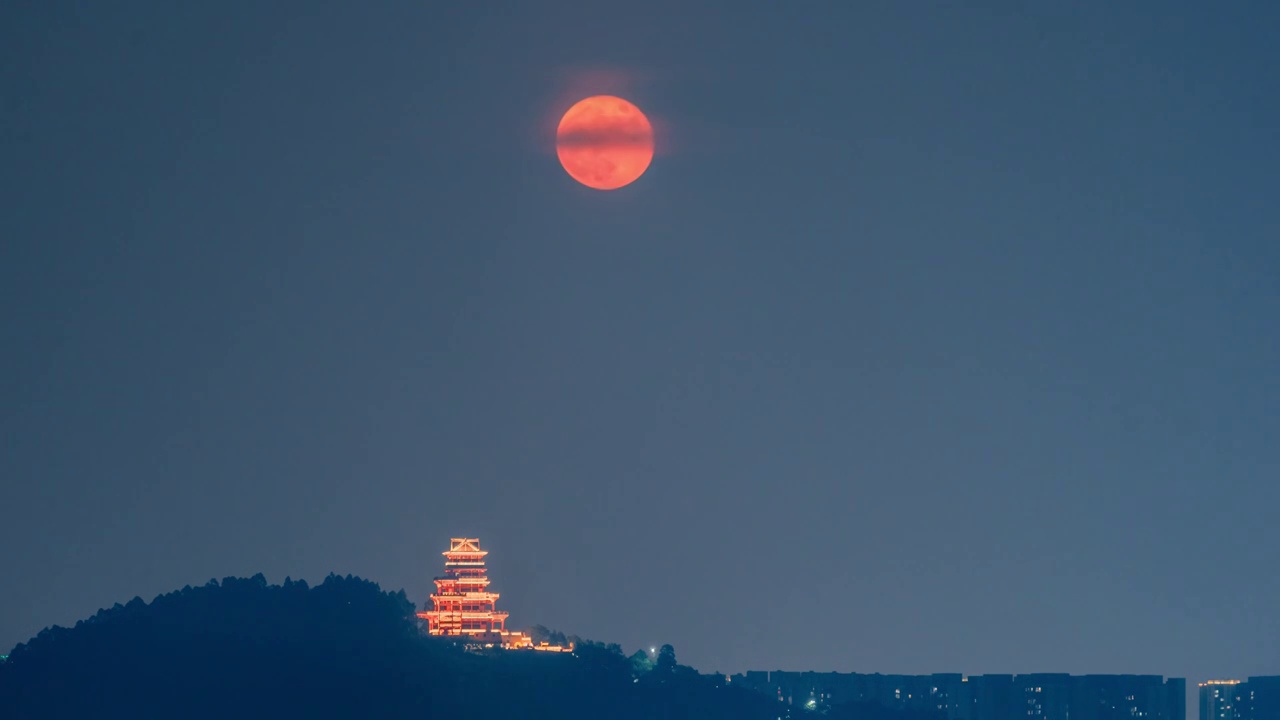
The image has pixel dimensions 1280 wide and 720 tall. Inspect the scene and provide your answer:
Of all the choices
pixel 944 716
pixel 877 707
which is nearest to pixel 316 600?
pixel 877 707

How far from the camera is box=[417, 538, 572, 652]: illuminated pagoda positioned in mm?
135750

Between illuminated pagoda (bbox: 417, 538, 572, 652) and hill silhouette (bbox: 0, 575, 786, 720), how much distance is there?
2935mm

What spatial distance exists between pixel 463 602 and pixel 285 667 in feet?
56.0

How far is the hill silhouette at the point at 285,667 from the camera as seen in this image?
121m

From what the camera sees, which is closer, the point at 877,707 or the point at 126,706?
the point at 126,706

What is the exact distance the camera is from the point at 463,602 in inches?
5389

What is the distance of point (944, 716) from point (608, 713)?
57.6 metres

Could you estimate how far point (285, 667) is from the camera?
12225cm

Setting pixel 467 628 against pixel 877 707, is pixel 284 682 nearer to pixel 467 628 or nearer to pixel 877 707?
pixel 467 628

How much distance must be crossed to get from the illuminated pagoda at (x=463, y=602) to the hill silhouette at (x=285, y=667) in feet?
9.63

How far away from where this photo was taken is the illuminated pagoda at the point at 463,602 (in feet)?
445

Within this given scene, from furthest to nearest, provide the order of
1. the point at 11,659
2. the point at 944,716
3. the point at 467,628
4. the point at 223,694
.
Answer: the point at 944,716 → the point at 467,628 → the point at 11,659 → the point at 223,694

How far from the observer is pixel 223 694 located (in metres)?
120

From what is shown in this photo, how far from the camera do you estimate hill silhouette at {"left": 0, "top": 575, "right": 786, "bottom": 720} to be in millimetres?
120688
